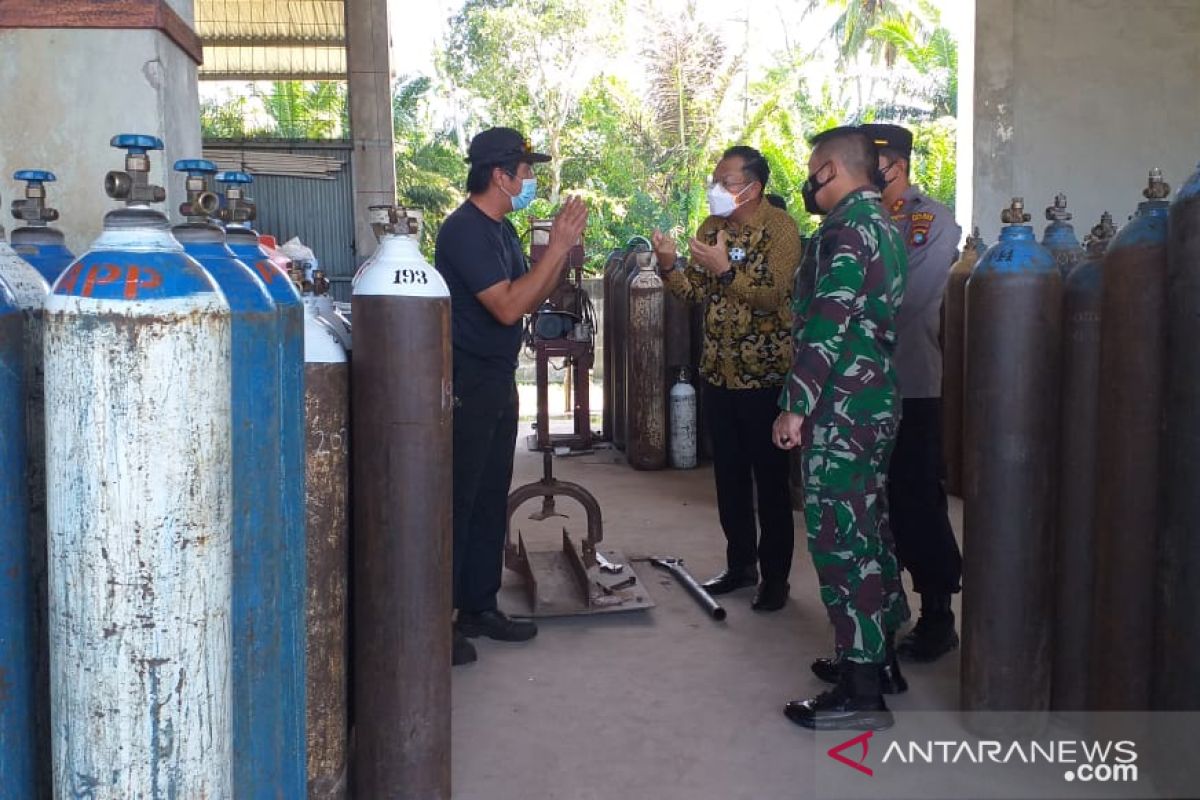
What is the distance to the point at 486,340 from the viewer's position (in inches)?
140

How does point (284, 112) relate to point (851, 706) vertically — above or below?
above

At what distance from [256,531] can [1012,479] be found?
6.51 ft

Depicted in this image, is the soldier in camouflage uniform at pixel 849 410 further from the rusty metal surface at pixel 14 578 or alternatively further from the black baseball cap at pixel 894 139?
the rusty metal surface at pixel 14 578

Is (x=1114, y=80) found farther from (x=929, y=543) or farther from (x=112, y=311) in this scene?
(x=112, y=311)

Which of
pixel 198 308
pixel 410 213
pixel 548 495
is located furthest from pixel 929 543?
pixel 198 308

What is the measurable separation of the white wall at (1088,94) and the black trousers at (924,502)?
4.32 m

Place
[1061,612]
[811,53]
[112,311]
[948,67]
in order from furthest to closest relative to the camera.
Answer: [811,53], [948,67], [1061,612], [112,311]

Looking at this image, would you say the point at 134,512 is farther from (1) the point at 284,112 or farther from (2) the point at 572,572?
(1) the point at 284,112

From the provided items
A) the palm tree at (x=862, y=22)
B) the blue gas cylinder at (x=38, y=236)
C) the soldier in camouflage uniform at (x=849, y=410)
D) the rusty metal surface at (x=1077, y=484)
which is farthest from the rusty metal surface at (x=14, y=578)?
the palm tree at (x=862, y=22)

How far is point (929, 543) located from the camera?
360cm

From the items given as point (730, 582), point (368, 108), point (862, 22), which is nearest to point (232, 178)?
point (730, 582)

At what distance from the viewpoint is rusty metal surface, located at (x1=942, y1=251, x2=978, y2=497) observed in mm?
5625

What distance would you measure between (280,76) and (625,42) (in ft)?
46.1

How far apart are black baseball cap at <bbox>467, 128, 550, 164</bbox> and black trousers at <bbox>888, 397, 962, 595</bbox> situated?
1.60m
